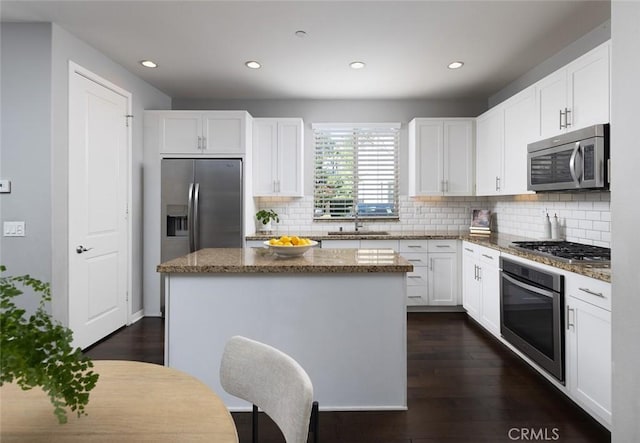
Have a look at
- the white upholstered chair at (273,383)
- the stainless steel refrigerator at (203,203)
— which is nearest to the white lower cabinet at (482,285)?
the stainless steel refrigerator at (203,203)

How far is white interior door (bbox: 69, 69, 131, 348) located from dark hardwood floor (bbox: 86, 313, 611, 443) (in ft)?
1.16

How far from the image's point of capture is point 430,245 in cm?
454

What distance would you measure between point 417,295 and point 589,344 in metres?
2.37

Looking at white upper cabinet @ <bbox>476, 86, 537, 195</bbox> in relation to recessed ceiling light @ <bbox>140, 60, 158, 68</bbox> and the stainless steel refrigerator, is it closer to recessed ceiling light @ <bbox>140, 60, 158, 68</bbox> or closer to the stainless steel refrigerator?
the stainless steel refrigerator

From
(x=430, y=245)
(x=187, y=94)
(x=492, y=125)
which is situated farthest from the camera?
(x=187, y=94)

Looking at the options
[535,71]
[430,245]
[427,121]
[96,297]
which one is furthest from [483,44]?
[96,297]

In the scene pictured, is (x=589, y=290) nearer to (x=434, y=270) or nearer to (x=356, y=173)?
(x=434, y=270)

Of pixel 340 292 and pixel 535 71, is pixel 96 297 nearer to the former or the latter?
pixel 340 292

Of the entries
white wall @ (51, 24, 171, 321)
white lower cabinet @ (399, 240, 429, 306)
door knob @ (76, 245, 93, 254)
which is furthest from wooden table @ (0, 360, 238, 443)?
white lower cabinet @ (399, 240, 429, 306)

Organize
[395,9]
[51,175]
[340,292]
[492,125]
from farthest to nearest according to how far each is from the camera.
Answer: [492,125] → [51,175] → [395,9] → [340,292]

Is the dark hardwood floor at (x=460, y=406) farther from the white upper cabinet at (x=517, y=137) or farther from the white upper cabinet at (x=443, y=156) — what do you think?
the white upper cabinet at (x=443, y=156)

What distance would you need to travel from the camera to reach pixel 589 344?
2.24m

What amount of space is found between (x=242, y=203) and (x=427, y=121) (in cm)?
249

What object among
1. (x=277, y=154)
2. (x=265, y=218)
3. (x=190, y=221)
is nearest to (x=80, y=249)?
(x=190, y=221)
